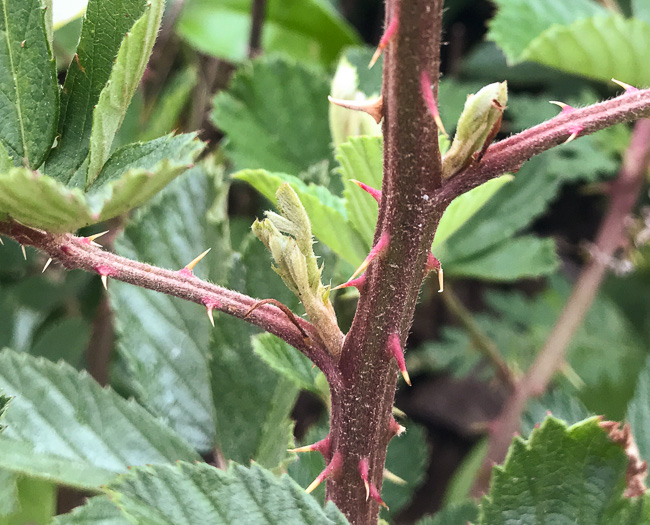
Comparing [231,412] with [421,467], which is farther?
[421,467]

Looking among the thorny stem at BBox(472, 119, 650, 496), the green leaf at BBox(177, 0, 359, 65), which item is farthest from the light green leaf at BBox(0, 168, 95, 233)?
the green leaf at BBox(177, 0, 359, 65)

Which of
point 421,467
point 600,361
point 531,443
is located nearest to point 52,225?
point 531,443

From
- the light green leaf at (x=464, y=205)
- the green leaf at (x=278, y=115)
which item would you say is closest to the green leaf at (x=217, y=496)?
the light green leaf at (x=464, y=205)

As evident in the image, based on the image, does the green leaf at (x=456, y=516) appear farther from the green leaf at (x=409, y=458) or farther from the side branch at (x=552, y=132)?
the side branch at (x=552, y=132)

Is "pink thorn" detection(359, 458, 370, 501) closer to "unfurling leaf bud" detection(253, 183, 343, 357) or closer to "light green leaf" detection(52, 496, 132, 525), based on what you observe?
"unfurling leaf bud" detection(253, 183, 343, 357)

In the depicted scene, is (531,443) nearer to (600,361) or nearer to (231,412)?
(231,412)
